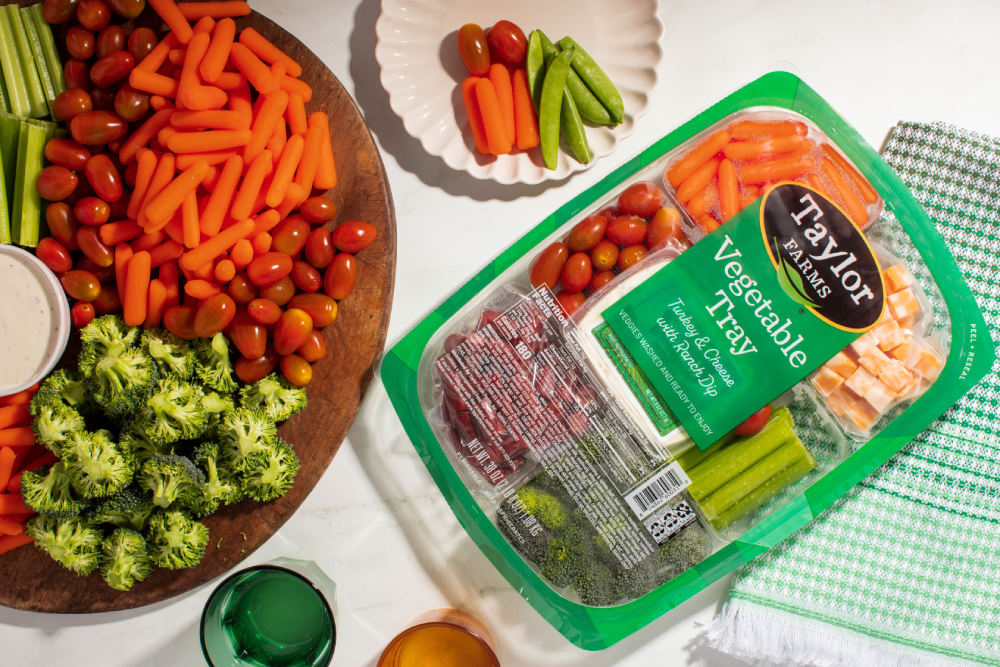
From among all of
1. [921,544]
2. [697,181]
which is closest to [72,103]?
[697,181]

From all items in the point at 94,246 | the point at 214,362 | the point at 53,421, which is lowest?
the point at 53,421

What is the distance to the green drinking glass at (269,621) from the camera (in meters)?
1.25

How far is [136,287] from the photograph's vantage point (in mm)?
1188

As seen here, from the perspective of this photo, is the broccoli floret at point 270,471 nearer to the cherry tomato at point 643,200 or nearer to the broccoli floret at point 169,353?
the broccoli floret at point 169,353

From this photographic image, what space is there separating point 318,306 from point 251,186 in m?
0.27

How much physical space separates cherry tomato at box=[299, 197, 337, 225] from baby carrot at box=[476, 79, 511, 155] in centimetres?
38

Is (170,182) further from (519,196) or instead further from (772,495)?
(772,495)

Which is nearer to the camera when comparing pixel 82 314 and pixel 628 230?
pixel 628 230

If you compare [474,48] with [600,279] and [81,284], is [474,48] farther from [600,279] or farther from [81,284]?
A: [81,284]

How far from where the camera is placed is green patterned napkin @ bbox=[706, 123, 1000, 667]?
1267 mm

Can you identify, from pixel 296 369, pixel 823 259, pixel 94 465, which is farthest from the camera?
pixel 296 369

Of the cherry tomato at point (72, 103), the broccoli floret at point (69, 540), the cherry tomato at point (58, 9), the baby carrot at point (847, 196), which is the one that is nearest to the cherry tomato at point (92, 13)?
the cherry tomato at point (58, 9)

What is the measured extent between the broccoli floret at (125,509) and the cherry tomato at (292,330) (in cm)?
41

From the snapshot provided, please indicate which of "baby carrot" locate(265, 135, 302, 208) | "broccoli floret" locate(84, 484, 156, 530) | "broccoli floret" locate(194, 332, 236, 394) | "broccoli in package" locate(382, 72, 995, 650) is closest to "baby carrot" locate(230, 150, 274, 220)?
"baby carrot" locate(265, 135, 302, 208)
